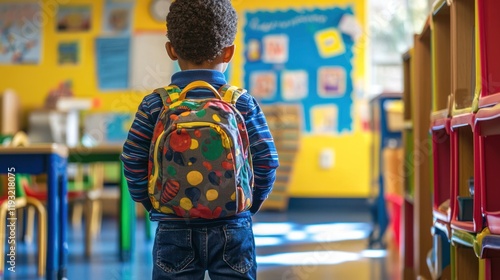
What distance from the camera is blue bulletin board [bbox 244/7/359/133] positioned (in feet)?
22.3

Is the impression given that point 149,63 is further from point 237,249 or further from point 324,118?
point 237,249

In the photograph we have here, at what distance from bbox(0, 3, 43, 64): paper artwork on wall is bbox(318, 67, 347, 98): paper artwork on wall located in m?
2.79

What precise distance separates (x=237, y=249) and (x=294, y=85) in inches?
217

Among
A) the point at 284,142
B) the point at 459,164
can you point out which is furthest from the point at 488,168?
the point at 284,142

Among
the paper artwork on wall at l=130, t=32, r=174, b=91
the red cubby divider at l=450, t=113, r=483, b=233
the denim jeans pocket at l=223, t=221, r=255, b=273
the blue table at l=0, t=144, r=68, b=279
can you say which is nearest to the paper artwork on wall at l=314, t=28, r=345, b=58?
the paper artwork on wall at l=130, t=32, r=174, b=91

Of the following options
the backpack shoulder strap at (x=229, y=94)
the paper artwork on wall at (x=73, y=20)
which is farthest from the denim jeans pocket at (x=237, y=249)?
the paper artwork on wall at (x=73, y=20)

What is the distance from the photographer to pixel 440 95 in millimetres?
2014

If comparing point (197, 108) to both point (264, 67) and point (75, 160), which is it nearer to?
point (75, 160)

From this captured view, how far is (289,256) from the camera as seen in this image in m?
3.52

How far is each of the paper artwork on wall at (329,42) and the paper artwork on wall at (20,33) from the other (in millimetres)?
2746

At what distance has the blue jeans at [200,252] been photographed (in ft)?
4.62

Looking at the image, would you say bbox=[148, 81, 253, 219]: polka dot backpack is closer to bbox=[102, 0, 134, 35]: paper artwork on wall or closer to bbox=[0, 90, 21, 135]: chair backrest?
bbox=[0, 90, 21, 135]: chair backrest

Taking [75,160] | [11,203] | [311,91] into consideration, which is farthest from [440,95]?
[311,91]

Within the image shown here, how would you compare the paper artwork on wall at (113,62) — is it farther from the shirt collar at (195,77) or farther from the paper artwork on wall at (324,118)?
the shirt collar at (195,77)
